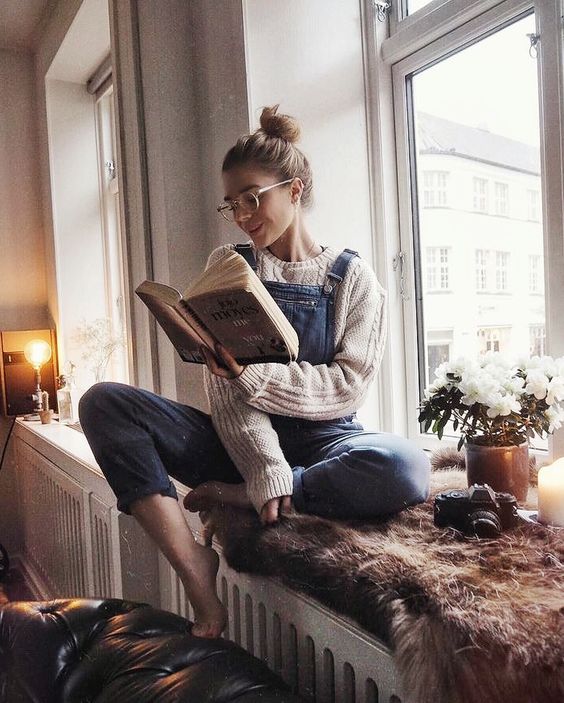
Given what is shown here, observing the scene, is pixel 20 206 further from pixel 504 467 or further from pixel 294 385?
pixel 504 467

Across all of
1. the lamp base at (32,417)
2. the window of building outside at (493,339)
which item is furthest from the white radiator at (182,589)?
the window of building outside at (493,339)

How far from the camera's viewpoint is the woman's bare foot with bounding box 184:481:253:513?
110 cm

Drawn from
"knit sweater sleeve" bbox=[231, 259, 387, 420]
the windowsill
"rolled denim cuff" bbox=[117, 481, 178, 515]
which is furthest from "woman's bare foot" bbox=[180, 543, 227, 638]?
the windowsill

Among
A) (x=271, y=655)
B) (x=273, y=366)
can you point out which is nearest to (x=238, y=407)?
(x=273, y=366)

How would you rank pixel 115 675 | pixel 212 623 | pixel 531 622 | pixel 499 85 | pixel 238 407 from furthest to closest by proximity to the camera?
1. pixel 499 85
2. pixel 238 407
3. pixel 212 623
4. pixel 115 675
5. pixel 531 622

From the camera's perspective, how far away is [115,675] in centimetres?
83

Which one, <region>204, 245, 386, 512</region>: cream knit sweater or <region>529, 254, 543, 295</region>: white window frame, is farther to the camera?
<region>529, 254, 543, 295</region>: white window frame

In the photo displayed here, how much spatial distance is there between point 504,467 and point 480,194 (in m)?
0.61

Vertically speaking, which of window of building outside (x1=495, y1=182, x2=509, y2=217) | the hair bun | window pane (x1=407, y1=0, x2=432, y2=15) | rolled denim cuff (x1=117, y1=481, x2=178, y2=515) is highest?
window pane (x1=407, y1=0, x2=432, y2=15)

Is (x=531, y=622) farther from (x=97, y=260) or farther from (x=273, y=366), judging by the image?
(x=97, y=260)

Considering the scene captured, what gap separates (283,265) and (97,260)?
1464mm

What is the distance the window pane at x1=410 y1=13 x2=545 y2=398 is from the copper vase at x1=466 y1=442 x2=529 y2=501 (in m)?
0.30

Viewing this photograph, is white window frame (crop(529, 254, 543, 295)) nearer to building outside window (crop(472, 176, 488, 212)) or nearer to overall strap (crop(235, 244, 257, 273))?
building outside window (crop(472, 176, 488, 212))

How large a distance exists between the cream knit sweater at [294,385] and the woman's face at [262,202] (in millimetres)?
66
